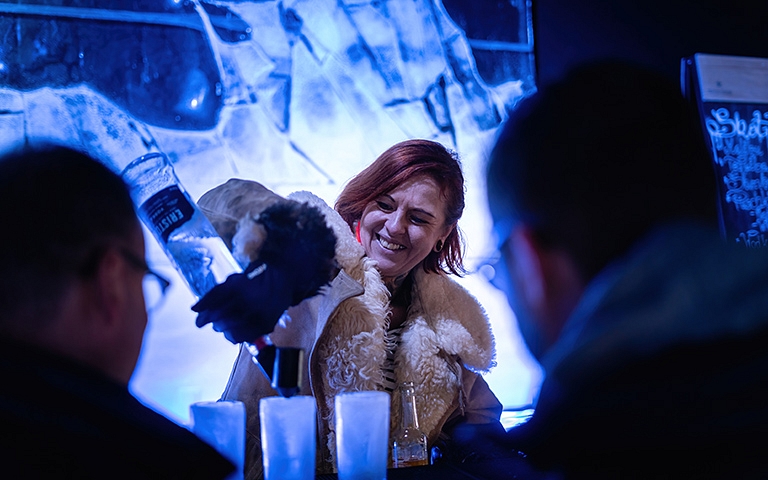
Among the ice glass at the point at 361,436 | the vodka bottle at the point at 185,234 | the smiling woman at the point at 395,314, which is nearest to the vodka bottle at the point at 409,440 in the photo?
the smiling woman at the point at 395,314

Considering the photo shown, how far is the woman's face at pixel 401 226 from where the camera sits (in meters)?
1.89

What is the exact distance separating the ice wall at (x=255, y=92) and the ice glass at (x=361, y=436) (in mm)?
999

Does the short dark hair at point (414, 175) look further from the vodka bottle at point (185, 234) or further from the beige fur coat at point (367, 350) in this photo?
the vodka bottle at point (185, 234)

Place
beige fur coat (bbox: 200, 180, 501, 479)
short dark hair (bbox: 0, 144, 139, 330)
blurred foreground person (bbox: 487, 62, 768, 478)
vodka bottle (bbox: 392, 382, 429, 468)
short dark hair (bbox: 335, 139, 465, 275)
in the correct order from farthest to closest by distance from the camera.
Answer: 1. short dark hair (bbox: 335, 139, 465, 275)
2. beige fur coat (bbox: 200, 180, 501, 479)
3. vodka bottle (bbox: 392, 382, 429, 468)
4. short dark hair (bbox: 0, 144, 139, 330)
5. blurred foreground person (bbox: 487, 62, 768, 478)

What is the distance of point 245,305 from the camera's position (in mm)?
992

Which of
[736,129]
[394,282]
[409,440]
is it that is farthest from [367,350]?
[736,129]

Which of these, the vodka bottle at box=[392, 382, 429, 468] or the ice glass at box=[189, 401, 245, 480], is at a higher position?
the ice glass at box=[189, 401, 245, 480]

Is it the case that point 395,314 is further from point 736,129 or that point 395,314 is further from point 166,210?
point 736,129

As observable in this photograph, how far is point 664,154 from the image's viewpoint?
0.72 m

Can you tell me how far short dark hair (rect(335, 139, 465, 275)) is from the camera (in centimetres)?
194

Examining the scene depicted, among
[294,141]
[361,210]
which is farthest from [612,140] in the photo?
[294,141]

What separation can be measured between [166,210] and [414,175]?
3.43 ft

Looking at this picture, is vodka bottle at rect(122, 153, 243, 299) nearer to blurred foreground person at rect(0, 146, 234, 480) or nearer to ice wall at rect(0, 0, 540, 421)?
blurred foreground person at rect(0, 146, 234, 480)

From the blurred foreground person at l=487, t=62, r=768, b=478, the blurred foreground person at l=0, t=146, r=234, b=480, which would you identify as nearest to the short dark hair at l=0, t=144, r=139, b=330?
the blurred foreground person at l=0, t=146, r=234, b=480
